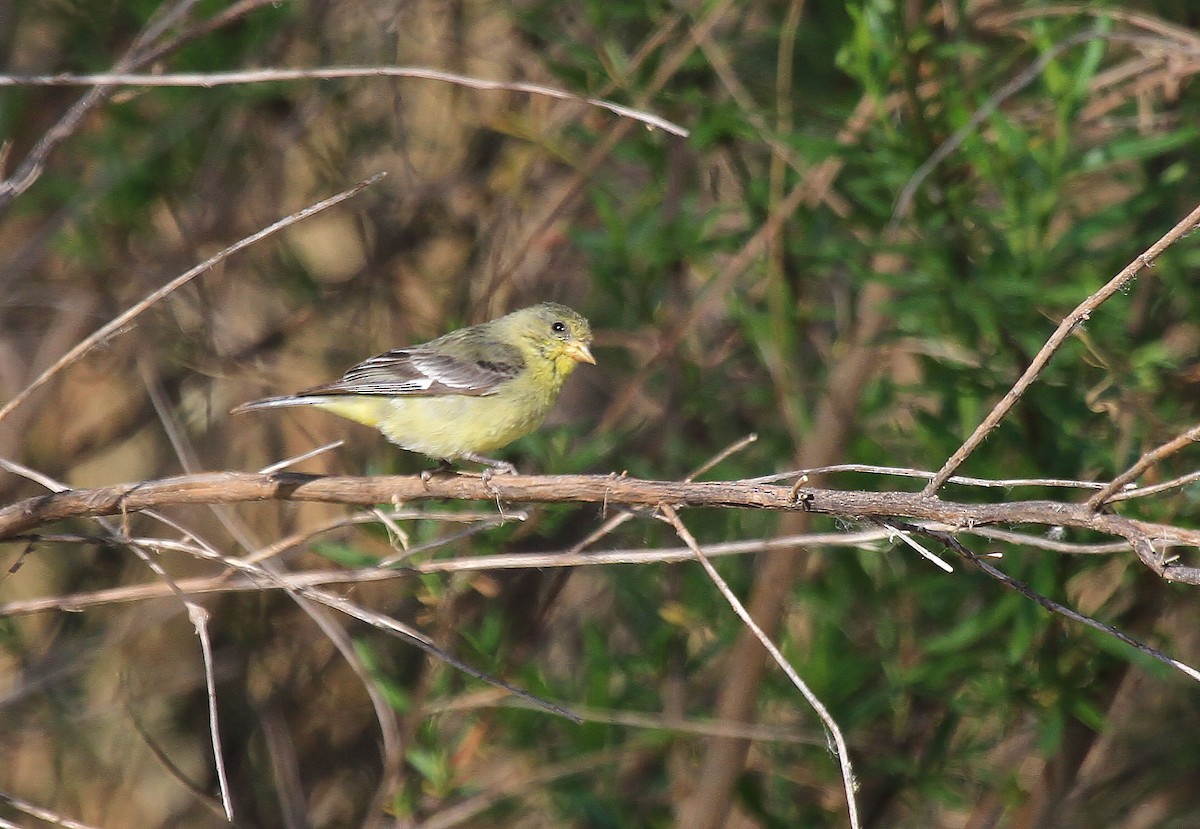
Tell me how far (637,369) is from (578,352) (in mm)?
671

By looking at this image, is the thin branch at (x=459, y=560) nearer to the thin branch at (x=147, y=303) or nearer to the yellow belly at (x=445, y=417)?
the thin branch at (x=147, y=303)

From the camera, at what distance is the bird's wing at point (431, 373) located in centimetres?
535

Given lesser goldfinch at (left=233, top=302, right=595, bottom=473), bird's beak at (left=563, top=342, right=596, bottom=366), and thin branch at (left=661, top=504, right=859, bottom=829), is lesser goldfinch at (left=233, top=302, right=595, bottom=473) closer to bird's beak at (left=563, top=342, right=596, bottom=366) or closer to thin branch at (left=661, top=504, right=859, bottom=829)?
bird's beak at (left=563, top=342, right=596, bottom=366)

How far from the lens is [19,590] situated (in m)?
7.21

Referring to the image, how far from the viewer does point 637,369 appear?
6.21m

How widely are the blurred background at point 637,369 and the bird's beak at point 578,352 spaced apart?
228mm

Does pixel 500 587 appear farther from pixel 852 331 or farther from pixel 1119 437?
pixel 1119 437

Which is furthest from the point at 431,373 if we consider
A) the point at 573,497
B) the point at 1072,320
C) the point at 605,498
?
the point at 1072,320

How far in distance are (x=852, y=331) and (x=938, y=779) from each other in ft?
6.27

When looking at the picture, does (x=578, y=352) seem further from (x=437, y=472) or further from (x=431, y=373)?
(x=437, y=472)

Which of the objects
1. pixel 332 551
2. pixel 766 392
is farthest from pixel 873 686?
pixel 332 551

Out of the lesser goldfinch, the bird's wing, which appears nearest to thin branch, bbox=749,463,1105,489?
the lesser goldfinch

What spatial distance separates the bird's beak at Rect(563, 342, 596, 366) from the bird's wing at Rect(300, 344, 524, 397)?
0.70ft

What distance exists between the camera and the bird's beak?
18.3 feet
